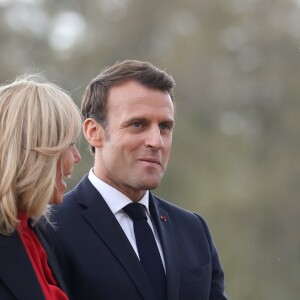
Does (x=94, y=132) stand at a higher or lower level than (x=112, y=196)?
higher

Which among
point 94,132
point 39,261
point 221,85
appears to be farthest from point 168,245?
point 221,85

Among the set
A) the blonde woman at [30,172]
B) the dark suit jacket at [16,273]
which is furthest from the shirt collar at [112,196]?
the dark suit jacket at [16,273]

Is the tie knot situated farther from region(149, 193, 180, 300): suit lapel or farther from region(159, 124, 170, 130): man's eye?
region(159, 124, 170, 130): man's eye

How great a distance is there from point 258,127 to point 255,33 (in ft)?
5.82

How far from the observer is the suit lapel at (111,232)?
4.59 m

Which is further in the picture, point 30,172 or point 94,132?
point 94,132

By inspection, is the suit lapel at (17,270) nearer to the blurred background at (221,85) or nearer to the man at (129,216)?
the man at (129,216)

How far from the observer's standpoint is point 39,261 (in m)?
4.02

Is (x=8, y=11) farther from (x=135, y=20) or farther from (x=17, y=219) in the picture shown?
(x=17, y=219)

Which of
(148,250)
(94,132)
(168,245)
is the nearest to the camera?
(148,250)

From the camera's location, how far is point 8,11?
19359 millimetres

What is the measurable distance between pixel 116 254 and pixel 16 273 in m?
0.85

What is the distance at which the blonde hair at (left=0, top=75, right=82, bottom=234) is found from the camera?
12.6 ft

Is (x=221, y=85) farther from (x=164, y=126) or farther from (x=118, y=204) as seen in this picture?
(x=118, y=204)
